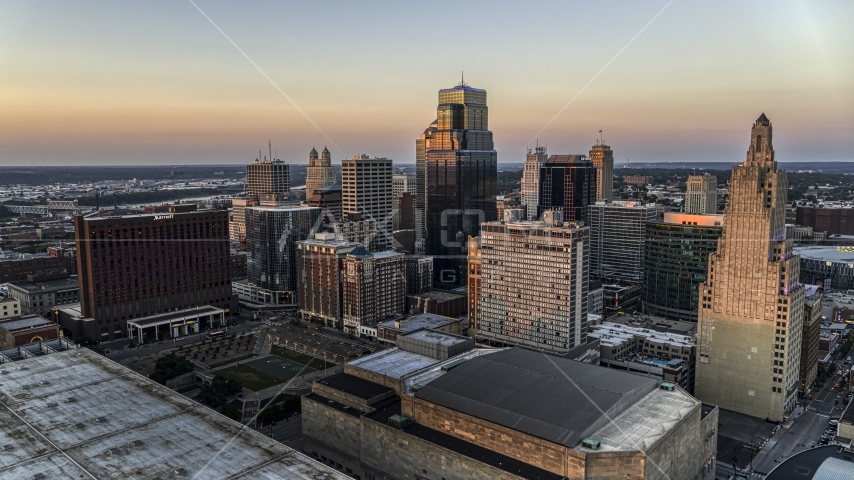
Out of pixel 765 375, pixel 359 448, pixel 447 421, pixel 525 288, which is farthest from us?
pixel 525 288

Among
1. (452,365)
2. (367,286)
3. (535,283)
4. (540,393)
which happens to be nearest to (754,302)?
(535,283)

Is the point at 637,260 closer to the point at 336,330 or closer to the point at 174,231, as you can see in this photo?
the point at 336,330

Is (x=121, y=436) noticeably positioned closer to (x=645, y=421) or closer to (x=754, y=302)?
(x=645, y=421)

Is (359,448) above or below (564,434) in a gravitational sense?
below

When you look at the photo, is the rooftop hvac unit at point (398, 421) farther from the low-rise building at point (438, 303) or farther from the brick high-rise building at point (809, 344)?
the low-rise building at point (438, 303)

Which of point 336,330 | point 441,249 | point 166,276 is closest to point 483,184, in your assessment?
point 441,249

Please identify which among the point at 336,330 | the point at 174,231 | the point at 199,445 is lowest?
the point at 336,330
